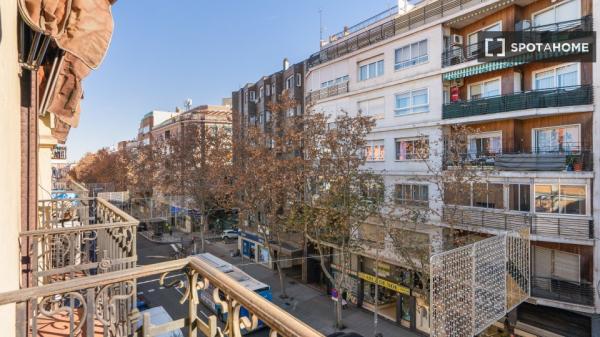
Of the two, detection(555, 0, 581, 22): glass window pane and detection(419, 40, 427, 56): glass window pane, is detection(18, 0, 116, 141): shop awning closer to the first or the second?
detection(555, 0, 581, 22): glass window pane

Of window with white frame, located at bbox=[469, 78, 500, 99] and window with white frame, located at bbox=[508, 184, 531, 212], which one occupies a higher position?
window with white frame, located at bbox=[469, 78, 500, 99]

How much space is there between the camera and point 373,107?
20.0 metres

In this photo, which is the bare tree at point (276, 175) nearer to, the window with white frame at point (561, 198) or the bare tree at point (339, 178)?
the bare tree at point (339, 178)

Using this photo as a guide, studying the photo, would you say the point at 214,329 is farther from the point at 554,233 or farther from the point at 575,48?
the point at 575,48

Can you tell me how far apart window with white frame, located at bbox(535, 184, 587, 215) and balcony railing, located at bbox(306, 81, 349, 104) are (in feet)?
39.4

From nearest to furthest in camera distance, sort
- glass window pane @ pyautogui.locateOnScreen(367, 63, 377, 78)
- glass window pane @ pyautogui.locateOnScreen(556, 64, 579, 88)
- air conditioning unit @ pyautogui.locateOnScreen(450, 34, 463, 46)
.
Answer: glass window pane @ pyautogui.locateOnScreen(556, 64, 579, 88) < air conditioning unit @ pyautogui.locateOnScreen(450, 34, 463, 46) < glass window pane @ pyautogui.locateOnScreen(367, 63, 377, 78)

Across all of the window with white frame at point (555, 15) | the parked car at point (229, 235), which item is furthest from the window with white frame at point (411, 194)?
the parked car at point (229, 235)

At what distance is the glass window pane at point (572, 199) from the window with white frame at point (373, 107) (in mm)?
9290

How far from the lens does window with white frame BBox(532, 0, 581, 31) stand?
13.0 metres

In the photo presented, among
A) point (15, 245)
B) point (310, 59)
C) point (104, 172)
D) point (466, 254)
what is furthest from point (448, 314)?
point (104, 172)

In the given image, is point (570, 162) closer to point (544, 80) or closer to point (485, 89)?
point (544, 80)

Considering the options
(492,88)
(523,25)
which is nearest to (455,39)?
(523,25)

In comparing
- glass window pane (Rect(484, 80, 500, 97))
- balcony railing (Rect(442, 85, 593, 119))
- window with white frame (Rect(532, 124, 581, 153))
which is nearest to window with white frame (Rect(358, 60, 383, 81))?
balcony railing (Rect(442, 85, 593, 119))

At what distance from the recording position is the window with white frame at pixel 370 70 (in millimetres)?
19609
